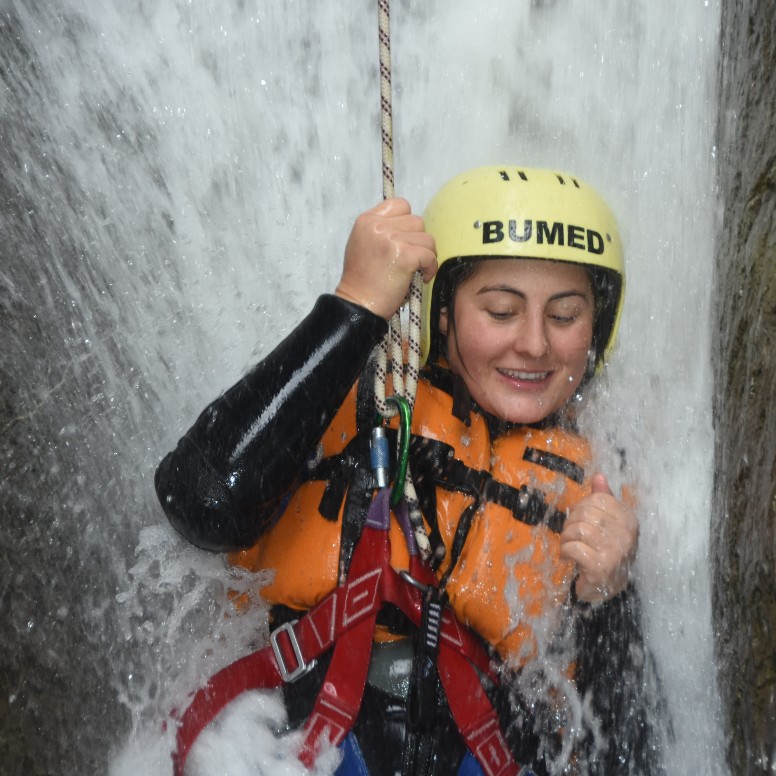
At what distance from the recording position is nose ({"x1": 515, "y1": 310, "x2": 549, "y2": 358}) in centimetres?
251

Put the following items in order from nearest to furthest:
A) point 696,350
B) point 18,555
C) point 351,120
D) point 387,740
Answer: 1. point 387,740
2. point 18,555
3. point 696,350
4. point 351,120

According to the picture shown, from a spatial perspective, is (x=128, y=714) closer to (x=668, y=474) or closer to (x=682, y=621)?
(x=682, y=621)

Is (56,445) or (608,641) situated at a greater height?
(56,445)

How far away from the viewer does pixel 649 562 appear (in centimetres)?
309

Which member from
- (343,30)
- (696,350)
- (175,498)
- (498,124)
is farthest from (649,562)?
(343,30)

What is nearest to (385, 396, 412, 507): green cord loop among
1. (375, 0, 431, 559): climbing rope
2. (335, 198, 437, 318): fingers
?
(375, 0, 431, 559): climbing rope

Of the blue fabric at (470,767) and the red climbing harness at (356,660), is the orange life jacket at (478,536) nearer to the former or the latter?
the red climbing harness at (356,660)

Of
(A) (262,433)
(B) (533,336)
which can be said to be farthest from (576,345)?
(A) (262,433)

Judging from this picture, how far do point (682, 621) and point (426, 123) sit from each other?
3.26m

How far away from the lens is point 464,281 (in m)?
2.72

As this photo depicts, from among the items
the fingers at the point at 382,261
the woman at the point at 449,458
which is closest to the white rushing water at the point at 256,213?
the woman at the point at 449,458

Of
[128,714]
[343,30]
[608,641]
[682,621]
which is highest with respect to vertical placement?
[343,30]

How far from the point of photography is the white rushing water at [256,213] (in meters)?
2.97

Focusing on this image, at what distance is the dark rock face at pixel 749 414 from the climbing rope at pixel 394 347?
34.8 inches
